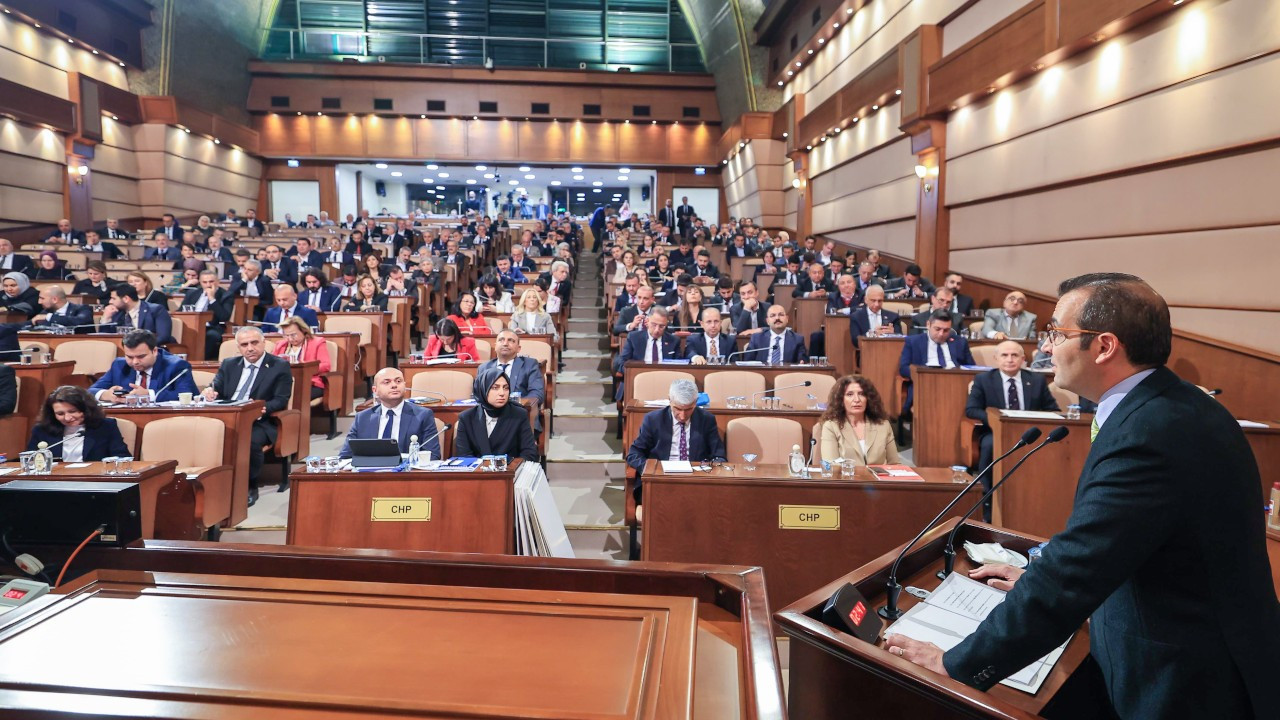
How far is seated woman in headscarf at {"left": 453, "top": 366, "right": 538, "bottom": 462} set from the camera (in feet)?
12.3

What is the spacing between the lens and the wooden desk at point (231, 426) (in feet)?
12.8

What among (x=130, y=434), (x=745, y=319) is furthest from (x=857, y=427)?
(x=130, y=434)

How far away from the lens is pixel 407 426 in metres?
3.78

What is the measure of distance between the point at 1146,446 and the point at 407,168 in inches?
759

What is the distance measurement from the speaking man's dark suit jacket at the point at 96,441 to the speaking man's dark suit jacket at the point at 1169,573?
4.03 metres

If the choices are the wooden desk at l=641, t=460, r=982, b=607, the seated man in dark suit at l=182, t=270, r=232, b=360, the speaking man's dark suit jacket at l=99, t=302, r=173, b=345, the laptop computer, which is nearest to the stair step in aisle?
the wooden desk at l=641, t=460, r=982, b=607

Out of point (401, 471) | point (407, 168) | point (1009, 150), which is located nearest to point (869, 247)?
point (1009, 150)

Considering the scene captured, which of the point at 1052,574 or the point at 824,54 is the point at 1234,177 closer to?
the point at 1052,574

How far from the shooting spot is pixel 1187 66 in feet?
16.4

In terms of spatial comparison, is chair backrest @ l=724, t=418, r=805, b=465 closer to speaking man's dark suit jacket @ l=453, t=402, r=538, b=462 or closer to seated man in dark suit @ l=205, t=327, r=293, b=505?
speaking man's dark suit jacket @ l=453, t=402, r=538, b=462

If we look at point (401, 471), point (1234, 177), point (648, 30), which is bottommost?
point (401, 471)

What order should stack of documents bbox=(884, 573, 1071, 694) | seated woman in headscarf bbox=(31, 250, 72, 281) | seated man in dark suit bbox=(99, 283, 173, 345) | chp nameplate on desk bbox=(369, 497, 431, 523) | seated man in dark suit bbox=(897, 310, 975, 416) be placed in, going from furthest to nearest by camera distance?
seated woman in headscarf bbox=(31, 250, 72, 281) < seated man in dark suit bbox=(99, 283, 173, 345) < seated man in dark suit bbox=(897, 310, 975, 416) < chp nameplate on desk bbox=(369, 497, 431, 523) < stack of documents bbox=(884, 573, 1071, 694)

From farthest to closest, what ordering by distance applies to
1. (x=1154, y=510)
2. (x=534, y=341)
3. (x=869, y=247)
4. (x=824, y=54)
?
1. (x=824, y=54)
2. (x=869, y=247)
3. (x=534, y=341)
4. (x=1154, y=510)

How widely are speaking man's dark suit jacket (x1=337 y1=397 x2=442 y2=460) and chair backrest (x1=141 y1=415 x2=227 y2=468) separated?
0.69m
